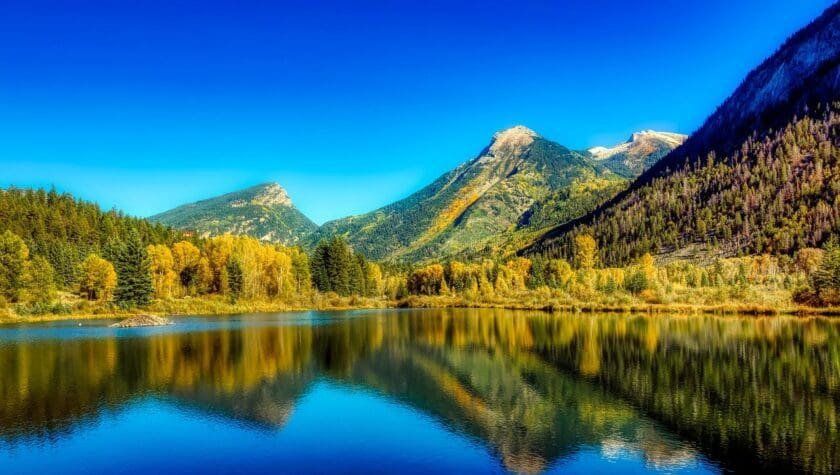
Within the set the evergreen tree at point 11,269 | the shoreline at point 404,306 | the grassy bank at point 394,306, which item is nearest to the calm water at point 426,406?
the shoreline at point 404,306

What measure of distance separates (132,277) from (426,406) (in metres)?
89.3

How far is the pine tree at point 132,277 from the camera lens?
101 metres

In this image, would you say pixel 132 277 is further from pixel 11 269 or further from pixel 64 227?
pixel 64 227

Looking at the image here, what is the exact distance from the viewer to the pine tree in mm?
100938

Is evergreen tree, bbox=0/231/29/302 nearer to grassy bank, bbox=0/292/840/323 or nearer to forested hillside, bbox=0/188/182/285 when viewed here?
grassy bank, bbox=0/292/840/323

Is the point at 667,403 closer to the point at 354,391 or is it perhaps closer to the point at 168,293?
the point at 354,391

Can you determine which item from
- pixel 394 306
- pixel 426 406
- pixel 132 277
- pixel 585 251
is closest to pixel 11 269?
pixel 132 277

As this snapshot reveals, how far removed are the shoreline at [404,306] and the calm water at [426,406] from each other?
1133 inches

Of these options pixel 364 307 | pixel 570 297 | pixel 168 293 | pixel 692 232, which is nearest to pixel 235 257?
pixel 168 293

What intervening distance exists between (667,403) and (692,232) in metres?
160

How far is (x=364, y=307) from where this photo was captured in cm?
14325

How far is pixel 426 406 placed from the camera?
31078 millimetres

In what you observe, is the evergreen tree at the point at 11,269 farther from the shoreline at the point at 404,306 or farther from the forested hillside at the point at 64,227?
the forested hillside at the point at 64,227

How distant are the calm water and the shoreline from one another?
28785mm
